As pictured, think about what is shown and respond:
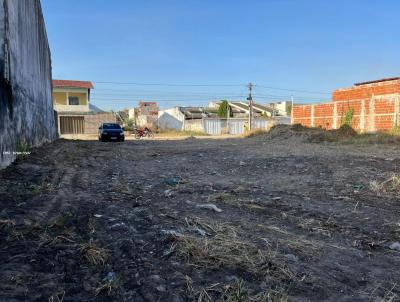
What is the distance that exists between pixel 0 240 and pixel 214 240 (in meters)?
1.90

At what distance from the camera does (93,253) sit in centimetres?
312

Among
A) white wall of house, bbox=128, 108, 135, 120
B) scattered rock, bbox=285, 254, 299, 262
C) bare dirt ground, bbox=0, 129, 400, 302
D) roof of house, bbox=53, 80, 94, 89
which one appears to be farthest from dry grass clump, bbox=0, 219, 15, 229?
white wall of house, bbox=128, 108, 135, 120

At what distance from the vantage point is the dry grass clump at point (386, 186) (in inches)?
242

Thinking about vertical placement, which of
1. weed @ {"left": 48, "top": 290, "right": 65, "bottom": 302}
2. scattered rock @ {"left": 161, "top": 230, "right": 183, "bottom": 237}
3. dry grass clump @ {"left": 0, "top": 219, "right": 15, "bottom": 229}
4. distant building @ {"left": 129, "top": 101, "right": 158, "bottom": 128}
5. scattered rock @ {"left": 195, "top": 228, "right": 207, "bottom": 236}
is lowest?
weed @ {"left": 48, "top": 290, "right": 65, "bottom": 302}

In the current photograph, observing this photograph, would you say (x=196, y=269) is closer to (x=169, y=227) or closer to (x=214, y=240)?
(x=214, y=240)

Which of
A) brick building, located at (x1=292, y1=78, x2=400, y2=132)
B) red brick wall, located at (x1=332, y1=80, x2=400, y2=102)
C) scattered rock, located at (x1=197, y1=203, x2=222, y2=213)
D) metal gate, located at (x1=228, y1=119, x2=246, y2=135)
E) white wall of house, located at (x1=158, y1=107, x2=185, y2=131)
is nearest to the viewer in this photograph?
scattered rock, located at (x1=197, y1=203, x2=222, y2=213)

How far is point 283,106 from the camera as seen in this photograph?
237ft

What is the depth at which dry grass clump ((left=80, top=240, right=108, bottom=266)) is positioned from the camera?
301 centimetres

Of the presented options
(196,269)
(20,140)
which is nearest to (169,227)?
(196,269)

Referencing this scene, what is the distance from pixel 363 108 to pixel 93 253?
909 inches

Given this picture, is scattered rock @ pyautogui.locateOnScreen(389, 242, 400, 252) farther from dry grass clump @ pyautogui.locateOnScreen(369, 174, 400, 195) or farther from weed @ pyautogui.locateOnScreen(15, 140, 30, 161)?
weed @ pyautogui.locateOnScreen(15, 140, 30, 161)

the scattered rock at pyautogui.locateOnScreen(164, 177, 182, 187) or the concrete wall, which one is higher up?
the concrete wall

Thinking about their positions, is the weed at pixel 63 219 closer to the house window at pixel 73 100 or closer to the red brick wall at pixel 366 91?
the red brick wall at pixel 366 91

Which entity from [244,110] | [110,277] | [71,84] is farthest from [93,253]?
[244,110]
